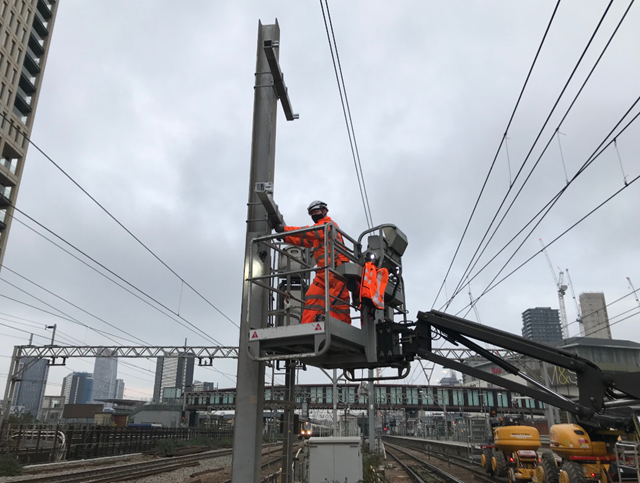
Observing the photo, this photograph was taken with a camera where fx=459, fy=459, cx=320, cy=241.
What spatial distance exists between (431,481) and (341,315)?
48.3ft

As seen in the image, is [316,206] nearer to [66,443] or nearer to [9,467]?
[9,467]

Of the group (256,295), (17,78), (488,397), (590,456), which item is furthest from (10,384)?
(488,397)

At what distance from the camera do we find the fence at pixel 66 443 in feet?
76.9

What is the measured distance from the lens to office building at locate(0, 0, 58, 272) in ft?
175

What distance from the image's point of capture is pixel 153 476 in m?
18.7

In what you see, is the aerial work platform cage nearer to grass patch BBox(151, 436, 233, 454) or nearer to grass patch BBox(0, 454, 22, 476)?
grass patch BBox(0, 454, 22, 476)

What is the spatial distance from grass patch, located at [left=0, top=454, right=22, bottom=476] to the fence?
297cm

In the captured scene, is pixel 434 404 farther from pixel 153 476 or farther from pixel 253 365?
pixel 253 365

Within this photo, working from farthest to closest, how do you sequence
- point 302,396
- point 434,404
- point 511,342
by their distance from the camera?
point 434,404, point 302,396, point 511,342

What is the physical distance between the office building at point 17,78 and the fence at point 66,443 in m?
33.1

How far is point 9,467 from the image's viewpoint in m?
18.1

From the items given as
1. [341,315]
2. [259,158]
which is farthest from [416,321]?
[259,158]

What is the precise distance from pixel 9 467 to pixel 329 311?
19604 mm

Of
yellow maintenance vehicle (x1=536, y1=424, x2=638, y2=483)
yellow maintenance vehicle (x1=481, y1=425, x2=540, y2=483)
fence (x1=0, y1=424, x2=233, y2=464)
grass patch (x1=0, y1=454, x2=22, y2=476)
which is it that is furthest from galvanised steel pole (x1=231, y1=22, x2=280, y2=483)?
fence (x1=0, y1=424, x2=233, y2=464)
